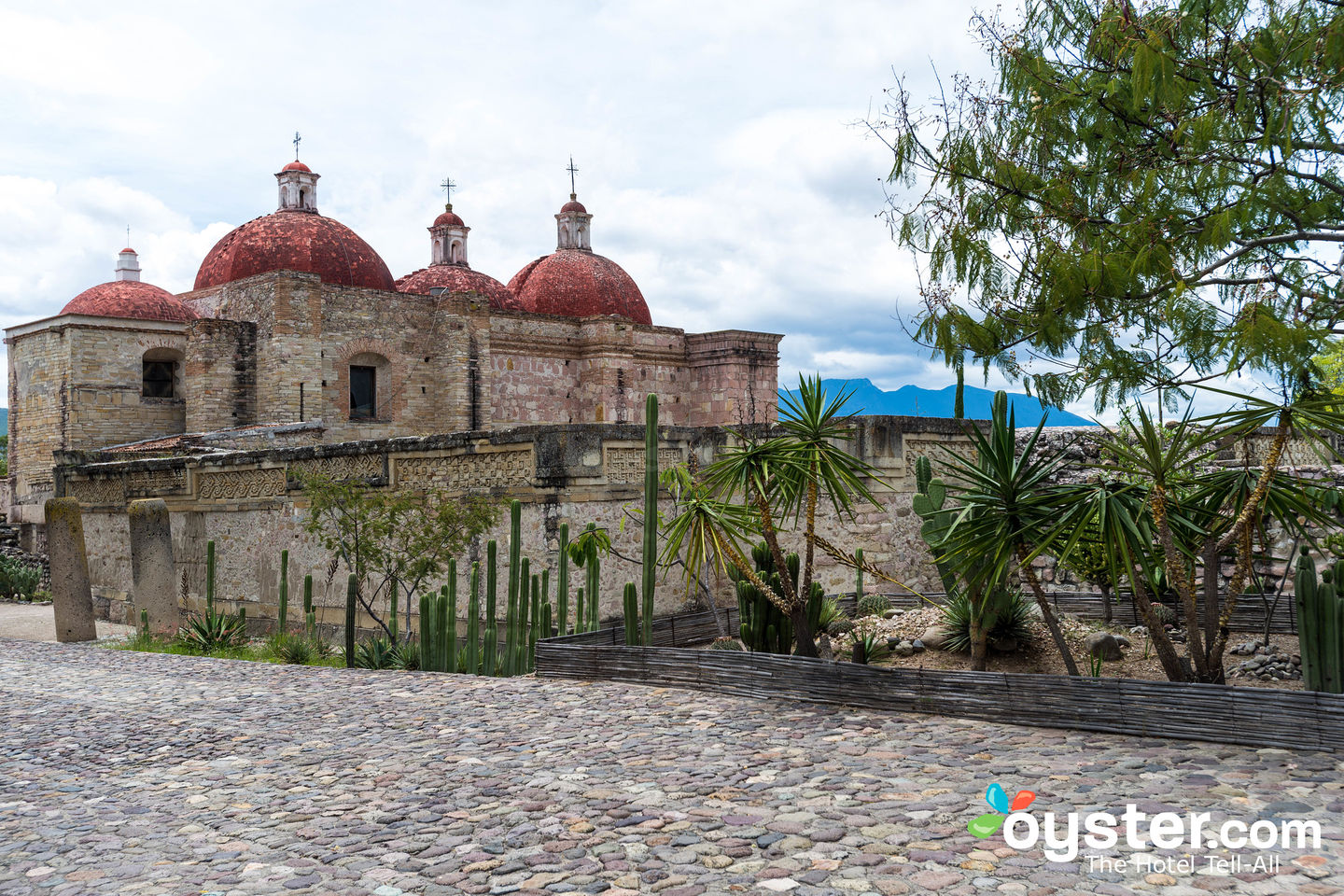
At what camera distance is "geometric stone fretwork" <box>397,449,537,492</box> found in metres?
10.9

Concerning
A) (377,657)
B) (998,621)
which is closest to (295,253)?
(377,657)

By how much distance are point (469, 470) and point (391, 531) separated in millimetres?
964

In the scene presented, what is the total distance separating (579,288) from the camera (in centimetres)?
2995

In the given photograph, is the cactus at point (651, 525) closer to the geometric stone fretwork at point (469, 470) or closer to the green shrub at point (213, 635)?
the geometric stone fretwork at point (469, 470)

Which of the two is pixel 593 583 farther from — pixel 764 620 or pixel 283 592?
pixel 283 592

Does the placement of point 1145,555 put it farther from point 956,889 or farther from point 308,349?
point 308,349

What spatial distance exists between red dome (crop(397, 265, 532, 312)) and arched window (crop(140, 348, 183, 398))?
6038 millimetres

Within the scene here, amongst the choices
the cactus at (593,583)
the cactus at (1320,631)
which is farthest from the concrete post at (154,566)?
the cactus at (1320,631)

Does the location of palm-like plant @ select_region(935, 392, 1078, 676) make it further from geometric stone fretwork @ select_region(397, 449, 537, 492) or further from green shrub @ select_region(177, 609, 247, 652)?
green shrub @ select_region(177, 609, 247, 652)

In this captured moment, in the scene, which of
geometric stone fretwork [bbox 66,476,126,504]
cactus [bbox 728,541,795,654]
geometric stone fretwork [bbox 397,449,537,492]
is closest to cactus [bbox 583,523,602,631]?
geometric stone fretwork [bbox 397,449,537,492]

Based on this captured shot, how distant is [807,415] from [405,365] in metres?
19.5

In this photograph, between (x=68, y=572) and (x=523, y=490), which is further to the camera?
(x=68, y=572)

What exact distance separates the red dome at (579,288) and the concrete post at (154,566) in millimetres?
16343

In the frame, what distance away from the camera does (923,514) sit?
8.75m
